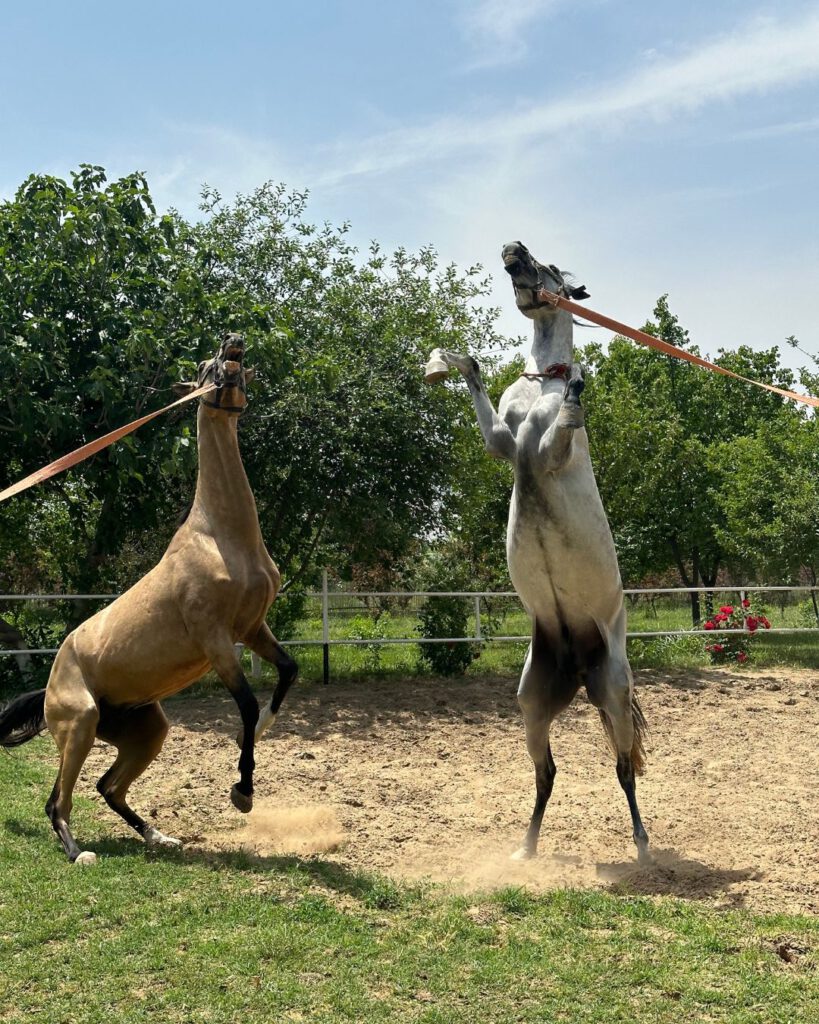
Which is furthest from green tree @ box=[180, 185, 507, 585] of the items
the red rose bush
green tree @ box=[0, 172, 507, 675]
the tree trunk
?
the tree trunk

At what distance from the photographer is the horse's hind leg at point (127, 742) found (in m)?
5.80

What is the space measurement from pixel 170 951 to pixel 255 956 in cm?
35

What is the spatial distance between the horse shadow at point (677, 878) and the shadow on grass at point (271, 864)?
3.51ft

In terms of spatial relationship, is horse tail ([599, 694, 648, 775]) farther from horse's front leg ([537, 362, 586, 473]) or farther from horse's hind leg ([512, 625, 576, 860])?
horse's front leg ([537, 362, 586, 473])

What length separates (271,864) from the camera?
510 centimetres

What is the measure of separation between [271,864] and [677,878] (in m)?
2.11

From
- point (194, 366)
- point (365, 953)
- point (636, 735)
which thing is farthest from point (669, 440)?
point (365, 953)

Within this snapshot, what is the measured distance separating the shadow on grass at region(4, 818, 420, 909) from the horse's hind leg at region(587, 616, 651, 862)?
137 centimetres

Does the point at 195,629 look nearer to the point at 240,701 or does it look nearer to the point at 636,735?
the point at 240,701

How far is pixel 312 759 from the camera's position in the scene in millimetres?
8117

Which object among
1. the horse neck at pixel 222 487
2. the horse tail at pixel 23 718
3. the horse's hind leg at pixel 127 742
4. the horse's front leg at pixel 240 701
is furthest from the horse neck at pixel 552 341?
the horse tail at pixel 23 718

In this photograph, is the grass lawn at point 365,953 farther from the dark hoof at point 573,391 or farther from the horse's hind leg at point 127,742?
the dark hoof at point 573,391

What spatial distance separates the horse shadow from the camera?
4.58 metres

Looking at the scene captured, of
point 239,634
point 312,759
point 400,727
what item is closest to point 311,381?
point 400,727
